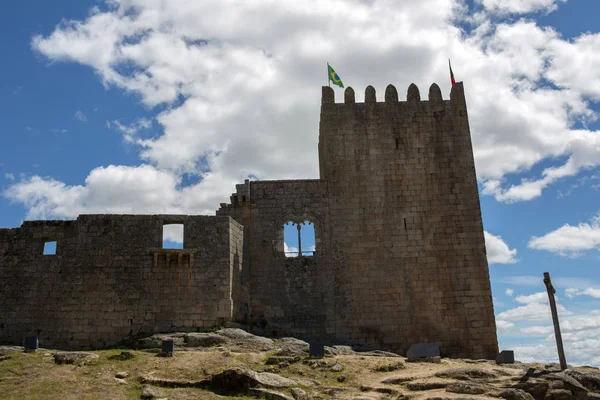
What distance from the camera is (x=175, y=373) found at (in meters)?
17.8

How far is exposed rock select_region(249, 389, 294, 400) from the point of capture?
52.2 feet

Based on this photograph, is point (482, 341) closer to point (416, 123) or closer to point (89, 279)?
point (416, 123)

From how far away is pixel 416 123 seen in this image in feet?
91.0

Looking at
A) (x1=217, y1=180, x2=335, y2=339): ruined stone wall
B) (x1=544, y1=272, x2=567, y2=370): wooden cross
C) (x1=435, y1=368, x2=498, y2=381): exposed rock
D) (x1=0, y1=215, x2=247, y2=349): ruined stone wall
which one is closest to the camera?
(x1=435, y1=368, x2=498, y2=381): exposed rock

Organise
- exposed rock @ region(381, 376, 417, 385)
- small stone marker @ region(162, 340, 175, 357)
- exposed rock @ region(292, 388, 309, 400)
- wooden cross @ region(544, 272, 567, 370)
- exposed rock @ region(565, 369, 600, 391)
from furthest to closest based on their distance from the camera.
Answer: wooden cross @ region(544, 272, 567, 370), small stone marker @ region(162, 340, 175, 357), exposed rock @ region(565, 369, 600, 391), exposed rock @ region(381, 376, 417, 385), exposed rock @ region(292, 388, 309, 400)

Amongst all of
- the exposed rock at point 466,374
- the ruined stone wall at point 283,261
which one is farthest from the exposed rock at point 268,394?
the ruined stone wall at point 283,261

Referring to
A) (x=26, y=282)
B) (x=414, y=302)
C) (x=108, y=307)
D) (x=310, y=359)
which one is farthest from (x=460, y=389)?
(x=26, y=282)

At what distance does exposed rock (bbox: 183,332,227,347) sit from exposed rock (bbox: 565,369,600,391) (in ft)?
37.6

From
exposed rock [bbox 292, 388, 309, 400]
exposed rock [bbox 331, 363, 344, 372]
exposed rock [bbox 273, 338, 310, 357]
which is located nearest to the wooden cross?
exposed rock [bbox 331, 363, 344, 372]

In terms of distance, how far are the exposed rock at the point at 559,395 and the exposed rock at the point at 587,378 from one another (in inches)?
46.0

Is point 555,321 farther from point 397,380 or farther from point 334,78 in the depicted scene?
point 334,78

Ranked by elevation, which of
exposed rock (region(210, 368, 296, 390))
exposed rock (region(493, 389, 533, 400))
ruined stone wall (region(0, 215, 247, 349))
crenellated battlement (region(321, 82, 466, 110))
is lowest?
exposed rock (region(493, 389, 533, 400))

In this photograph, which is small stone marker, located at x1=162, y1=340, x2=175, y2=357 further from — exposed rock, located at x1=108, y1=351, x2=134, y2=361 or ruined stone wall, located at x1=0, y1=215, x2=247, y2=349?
ruined stone wall, located at x1=0, y1=215, x2=247, y2=349

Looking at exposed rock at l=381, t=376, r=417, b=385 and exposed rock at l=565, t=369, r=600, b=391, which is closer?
exposed rock at l=381, t=376, r=417, b=385
